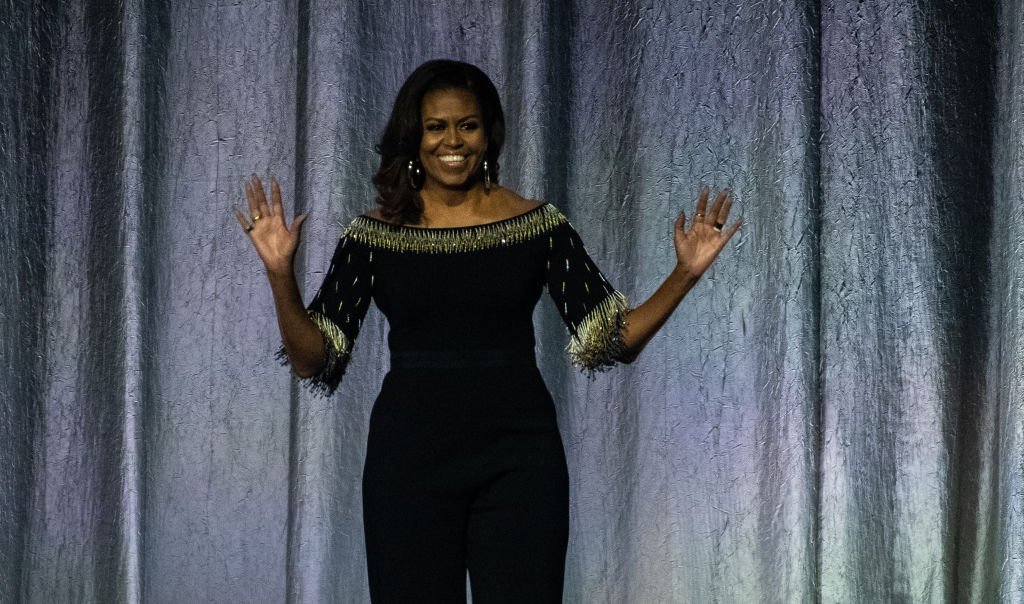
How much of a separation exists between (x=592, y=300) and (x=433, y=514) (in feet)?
1.67

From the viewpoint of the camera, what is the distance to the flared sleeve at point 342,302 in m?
2.33

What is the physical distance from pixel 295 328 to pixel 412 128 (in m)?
0.45

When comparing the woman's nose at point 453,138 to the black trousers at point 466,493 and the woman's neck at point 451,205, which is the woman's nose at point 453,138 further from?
the black trousers at point 466,493

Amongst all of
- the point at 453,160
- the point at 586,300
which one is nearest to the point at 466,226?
the point at 453,160

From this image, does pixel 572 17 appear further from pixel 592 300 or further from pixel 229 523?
pixel 229 523

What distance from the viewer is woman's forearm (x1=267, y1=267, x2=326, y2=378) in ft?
7.09

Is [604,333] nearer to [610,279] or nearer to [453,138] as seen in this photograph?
[453,138]

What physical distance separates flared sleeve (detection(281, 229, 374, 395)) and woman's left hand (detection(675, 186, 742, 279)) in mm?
592

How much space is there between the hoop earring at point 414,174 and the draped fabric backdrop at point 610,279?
98cm

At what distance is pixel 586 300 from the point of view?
2.32 meters

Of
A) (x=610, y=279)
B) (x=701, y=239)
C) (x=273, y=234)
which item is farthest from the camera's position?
(x=610, y=279)

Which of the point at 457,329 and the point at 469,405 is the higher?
the point at 457,329

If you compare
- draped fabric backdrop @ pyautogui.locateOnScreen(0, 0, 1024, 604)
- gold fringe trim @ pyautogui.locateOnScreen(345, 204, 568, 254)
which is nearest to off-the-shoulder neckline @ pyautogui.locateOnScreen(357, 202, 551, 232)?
gold fringe trim @ pyautogui.locateOnScreen(345, 204, 568, 254)

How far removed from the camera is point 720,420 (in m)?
3.42
